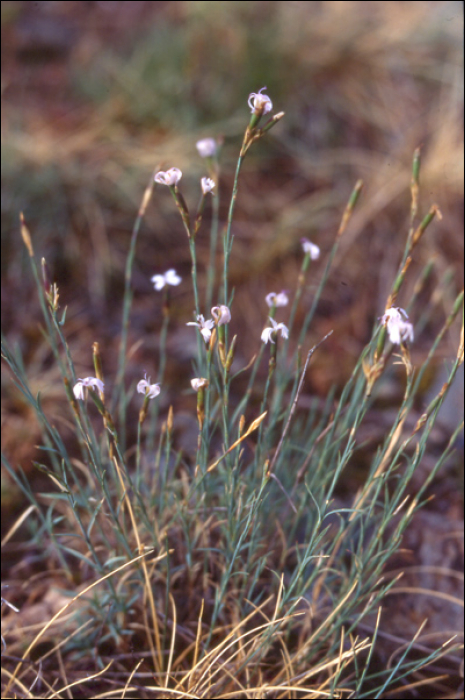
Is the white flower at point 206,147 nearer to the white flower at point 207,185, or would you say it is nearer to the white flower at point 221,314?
the white flower at point 207,185

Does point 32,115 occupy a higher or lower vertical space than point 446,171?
higher

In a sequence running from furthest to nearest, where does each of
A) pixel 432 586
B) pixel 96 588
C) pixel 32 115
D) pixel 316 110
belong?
pixel 316 110 < pixel 32 115 < pixel 432 586 < pixel 96 588

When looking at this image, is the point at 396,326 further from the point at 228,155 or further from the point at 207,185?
the point at 228,155

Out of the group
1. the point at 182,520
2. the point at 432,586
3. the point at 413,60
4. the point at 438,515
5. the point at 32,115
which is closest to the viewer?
the point at 182,520

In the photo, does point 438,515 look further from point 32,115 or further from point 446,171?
point 32,115

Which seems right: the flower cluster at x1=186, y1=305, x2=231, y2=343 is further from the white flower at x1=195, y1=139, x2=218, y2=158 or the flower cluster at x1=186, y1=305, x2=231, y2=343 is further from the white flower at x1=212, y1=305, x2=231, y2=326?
the white flower at x1=195, y1=139, x2=218, y2=158

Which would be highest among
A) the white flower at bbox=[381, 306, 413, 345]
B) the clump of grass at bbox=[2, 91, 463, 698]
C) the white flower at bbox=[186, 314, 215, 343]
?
the white flower at bbox=[381, 306, 413, 345]

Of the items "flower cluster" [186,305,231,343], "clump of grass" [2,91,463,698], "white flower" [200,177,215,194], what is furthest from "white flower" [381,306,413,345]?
"white flower" [200,177,215,194]

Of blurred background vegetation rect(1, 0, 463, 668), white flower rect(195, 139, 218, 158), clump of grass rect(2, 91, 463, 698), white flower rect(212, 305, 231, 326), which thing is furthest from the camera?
blurred background vegetation rect(1, 0, 463, 668)

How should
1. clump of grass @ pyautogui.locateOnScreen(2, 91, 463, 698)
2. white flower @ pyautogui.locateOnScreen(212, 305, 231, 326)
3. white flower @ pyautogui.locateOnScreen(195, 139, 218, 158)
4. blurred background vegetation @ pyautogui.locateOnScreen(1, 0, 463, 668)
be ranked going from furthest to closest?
blurred background vegetation @ pyautogui.locateOnScreen(1, 0, 463, 668) < white flower @ pyautogui.locateOnScreen(195, 139, 218, 158) < clump of grass @ pyautogui.locateOnScreen(2, 91, 463, 698) < white flower @ pyautogui.locateOnScreen(212, 305, 231, 326)

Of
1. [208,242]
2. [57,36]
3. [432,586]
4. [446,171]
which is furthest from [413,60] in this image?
[432,586]
